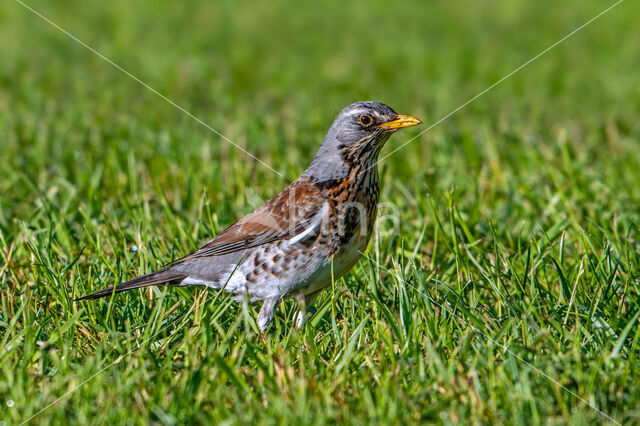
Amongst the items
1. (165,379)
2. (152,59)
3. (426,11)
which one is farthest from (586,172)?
(426,11)

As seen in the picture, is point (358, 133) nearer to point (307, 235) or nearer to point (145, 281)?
point (307, 235)

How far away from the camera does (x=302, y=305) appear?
4359mm

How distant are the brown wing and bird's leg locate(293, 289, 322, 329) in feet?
1.16

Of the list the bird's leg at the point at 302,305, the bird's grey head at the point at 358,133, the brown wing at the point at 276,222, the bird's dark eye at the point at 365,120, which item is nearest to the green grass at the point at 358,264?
the bird's leg at the point at 302,305

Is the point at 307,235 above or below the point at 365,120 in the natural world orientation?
below

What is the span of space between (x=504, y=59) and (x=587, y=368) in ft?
30.7

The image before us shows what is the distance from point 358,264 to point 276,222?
0.83 metres

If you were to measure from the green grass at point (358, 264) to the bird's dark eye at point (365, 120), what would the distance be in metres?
0.72

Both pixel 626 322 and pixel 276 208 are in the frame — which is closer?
pixel 626 322

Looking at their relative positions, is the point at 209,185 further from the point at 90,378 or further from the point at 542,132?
the point at 542,132

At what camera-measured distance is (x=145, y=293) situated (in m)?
4.50

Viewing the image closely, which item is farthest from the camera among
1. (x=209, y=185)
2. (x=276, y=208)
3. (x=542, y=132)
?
(x=542, y=132)

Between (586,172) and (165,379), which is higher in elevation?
(165,379)

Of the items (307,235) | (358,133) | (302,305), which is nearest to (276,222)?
→ (307,235)
